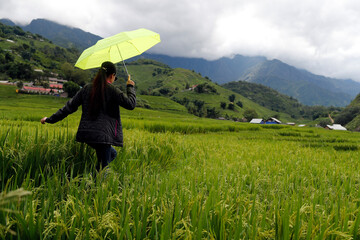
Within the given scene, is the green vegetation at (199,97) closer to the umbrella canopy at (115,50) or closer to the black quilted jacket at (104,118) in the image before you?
the umbrella canopy at (115,50)

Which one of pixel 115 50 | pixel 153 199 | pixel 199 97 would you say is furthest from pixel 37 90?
pixel 153 199

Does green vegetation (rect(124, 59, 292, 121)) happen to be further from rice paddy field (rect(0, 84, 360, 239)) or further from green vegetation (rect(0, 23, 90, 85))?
rice paddy field (rect(0, 84, 360, 239))

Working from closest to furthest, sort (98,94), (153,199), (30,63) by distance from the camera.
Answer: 1. (153,199)
2. (98,94)
3. (30,63)

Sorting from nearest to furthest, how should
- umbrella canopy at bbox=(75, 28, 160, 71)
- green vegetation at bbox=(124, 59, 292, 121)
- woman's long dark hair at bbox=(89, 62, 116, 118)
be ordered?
woman's long dark hair at bbox=(89, 62, 116, 118)
umbrella canopy at bbox=(75, 28, 160, 71)
green vegetation at bbox=(124, 59, 292, 121)

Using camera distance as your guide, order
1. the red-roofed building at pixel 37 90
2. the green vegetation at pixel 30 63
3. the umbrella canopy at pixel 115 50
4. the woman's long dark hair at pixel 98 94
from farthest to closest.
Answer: the green vegetation at pixel 30 63 → the red-roofed building at pixel 37 90 → the umbrella canopy at pixel 115 50 → the woman's long dark hair at pixel 98 94

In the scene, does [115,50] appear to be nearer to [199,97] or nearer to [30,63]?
[30,63]

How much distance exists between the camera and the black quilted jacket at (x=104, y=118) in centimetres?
362

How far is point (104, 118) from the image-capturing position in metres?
3.71

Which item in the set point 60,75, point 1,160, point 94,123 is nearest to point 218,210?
point 94,123

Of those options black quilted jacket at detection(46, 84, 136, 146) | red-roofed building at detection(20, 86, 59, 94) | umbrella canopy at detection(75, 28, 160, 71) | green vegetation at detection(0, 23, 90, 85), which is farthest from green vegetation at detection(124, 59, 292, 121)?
black quilted jacket at detection(46, 84, 136, 146)

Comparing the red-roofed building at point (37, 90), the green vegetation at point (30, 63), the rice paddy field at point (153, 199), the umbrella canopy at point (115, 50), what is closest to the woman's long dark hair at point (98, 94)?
the rice paddy field at point (153, 199)

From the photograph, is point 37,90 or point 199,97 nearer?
point 37,90

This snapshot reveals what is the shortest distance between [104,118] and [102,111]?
0.42ft

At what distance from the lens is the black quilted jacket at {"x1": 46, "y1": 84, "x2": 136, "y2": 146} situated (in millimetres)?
3621
